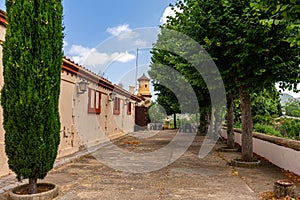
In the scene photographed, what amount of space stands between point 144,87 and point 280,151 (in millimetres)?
22655

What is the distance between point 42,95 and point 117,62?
43.1ft

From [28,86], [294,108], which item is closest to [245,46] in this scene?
[28,86]

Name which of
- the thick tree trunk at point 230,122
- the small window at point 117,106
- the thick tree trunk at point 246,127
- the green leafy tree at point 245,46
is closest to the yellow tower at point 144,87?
the small window at point 117,106

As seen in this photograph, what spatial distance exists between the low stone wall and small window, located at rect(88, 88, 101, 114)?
6.84 meters

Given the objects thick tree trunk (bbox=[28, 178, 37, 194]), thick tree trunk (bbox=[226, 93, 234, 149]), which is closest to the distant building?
thick tree trunk (bbox=[226, 93, 234, 149])

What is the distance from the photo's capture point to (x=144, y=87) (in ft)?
97.8

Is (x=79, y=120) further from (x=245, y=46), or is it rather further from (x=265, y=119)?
(x=265, y=119)

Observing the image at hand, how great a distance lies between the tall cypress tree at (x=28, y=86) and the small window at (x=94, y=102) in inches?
287

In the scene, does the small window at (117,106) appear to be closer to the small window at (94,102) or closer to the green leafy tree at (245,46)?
the small window at (94,102)

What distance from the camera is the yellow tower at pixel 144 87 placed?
29.2 m

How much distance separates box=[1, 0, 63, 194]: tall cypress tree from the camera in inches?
174

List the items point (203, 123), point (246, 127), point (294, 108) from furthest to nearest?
point (203, 123), point (294, 108), point (246, 127)

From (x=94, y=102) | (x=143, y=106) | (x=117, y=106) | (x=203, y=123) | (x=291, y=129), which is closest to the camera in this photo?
(x=291, y=129)

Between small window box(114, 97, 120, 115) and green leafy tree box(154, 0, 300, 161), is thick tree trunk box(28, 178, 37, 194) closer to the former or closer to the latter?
green leafy tree box(154, 0, 300, 161)
